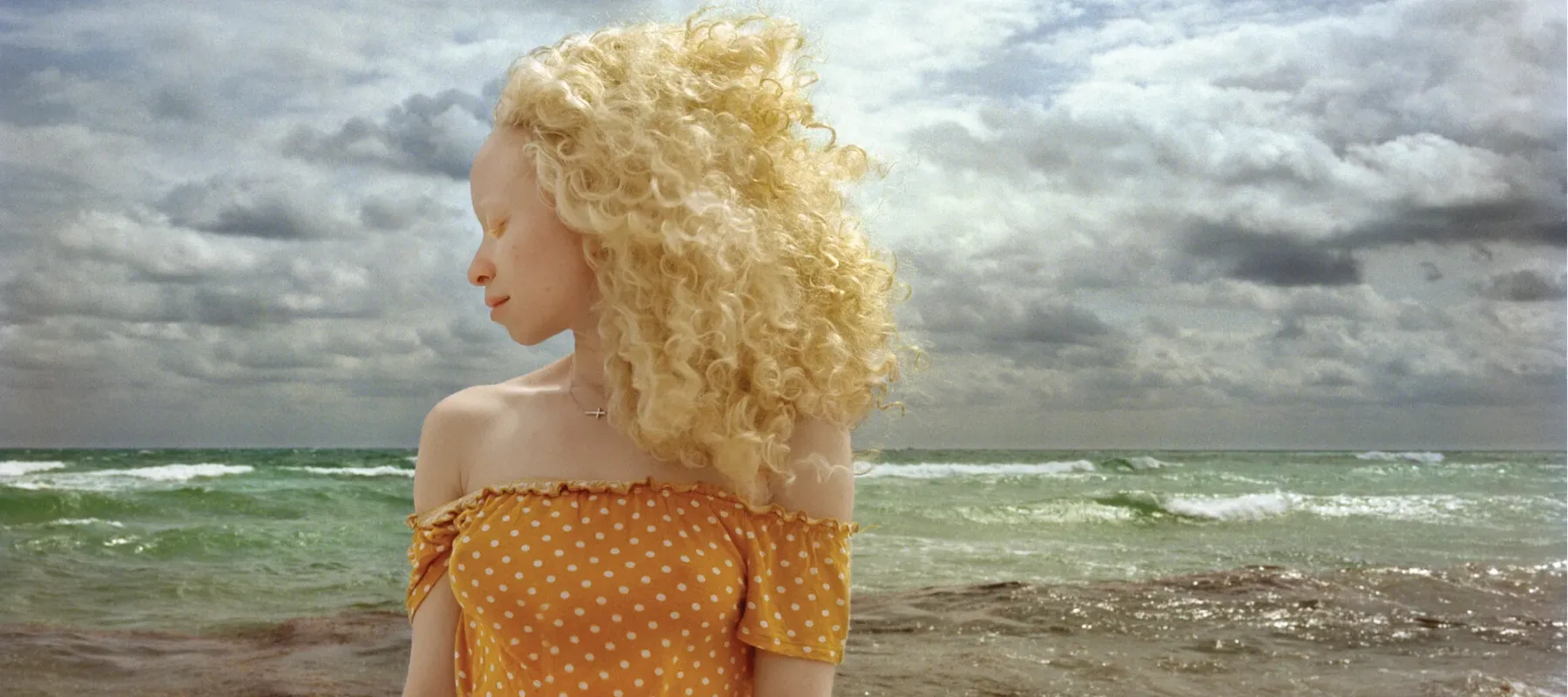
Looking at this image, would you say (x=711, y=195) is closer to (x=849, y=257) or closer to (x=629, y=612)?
(x=849, y=257)

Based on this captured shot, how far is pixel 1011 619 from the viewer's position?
7.09m

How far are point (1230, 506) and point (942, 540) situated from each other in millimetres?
4978

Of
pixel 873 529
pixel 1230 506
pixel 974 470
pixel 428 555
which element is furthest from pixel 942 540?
pixel 428 555

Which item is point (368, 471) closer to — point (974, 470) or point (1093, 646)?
point (974, 470)

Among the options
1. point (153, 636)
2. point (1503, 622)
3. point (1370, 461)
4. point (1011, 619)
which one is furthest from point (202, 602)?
point (1370, 461)

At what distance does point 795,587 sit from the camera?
138 cm

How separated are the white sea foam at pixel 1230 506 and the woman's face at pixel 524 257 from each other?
13177 millimetres

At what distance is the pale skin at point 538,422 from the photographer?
4.64 ft

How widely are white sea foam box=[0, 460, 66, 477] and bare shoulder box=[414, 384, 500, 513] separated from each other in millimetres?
15946

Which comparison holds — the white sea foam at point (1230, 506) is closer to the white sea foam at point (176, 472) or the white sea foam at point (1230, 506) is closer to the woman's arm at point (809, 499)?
the white sea foam at point (176, 472)

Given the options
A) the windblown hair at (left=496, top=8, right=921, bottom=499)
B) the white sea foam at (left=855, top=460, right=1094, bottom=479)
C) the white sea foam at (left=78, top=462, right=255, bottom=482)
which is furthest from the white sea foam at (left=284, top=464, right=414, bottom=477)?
the windblown hair at (left=496, top=8, right=921, bottom=499)

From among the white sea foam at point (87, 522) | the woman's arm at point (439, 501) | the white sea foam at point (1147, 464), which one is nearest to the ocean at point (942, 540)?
the white sea foam at point (87, 522)

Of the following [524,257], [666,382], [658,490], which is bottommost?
[658,490]

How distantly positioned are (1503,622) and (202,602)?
8.25m
